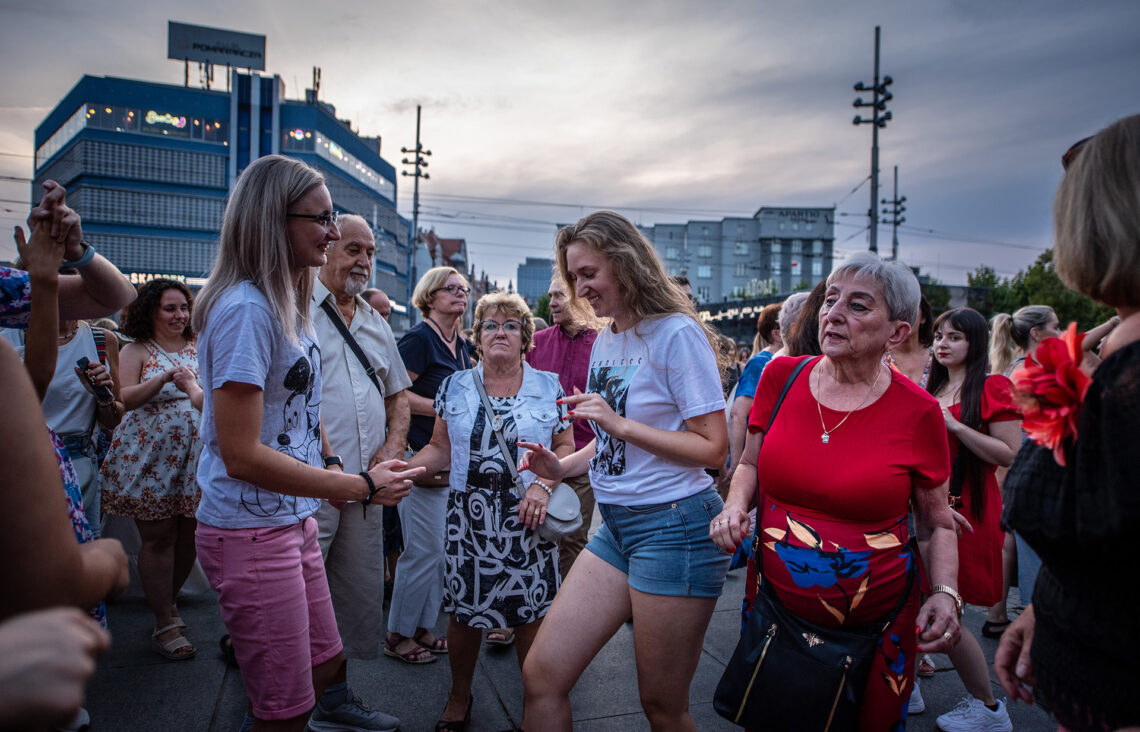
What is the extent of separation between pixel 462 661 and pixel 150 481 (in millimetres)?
2417

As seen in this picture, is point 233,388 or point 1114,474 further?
point 233,388

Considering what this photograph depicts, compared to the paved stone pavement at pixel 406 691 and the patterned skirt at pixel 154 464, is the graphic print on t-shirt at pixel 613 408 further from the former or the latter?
the patterned skirt at pixel 154 464

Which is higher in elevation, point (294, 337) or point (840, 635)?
point (294, 337)

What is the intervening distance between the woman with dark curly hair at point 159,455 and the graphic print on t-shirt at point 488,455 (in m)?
1.89

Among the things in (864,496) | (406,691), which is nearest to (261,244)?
(864,496)

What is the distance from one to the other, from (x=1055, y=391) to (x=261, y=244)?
90.5 inches

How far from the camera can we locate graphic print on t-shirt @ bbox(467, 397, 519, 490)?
331cm

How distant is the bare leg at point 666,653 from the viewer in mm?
2309

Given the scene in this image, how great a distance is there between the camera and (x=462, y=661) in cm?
333

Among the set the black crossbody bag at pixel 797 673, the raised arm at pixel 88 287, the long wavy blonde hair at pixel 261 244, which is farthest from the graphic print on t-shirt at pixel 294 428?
the black crossbody bag at pixel 797 673

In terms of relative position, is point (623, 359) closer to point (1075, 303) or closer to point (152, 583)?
point (152, 583)

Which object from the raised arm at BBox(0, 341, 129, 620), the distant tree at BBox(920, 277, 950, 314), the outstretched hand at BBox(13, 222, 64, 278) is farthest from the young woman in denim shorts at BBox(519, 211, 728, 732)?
the distant tree at BBox(920, 277, 950, 314)

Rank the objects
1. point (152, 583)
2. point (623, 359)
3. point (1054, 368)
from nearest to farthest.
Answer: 1. point (1054, 368)
2. point (623, 359)
3. point (152, 583)

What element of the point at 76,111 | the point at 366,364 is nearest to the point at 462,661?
the point at 366,364
